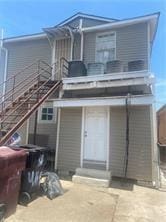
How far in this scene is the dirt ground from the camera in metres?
4.13

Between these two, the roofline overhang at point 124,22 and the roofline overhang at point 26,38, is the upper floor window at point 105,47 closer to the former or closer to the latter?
the roofline overhang at point 124,22

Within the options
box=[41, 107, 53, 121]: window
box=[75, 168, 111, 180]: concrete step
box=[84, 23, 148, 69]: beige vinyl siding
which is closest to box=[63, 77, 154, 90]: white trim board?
box=[84, 23, 148, 69]: beige vinyl siding

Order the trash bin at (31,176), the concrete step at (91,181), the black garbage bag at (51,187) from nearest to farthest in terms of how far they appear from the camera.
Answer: the trash bin at (31,176)
the black garbage bag at (51,187)
the concrete step at (91,181)

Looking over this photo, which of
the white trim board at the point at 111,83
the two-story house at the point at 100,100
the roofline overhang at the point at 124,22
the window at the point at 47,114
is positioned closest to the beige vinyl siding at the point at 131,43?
the two-story house at the point at 100,100

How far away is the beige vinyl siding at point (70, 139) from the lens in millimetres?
7559

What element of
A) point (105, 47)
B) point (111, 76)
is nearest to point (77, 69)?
point (111, 76)

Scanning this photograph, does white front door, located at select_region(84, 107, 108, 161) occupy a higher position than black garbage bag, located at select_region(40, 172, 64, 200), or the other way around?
white front door, located at select_region(84, 107, 108, 161)

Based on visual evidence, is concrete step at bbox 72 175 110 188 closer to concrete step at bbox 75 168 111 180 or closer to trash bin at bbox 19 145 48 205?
concrete step at bbox 75 168 111 180

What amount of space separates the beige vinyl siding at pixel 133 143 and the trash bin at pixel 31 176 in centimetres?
266

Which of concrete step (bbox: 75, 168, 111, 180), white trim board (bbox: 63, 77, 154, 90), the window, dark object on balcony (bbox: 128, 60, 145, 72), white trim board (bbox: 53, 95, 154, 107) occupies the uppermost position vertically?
dark object on balcony (bbox: 128, 60, 145, 72)

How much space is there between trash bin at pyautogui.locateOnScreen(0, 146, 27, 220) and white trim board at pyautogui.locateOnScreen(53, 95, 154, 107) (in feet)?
10.9

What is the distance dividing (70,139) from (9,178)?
12.8 feet

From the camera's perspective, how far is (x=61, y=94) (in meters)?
8.28

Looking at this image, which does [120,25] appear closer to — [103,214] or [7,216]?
[103,214]
